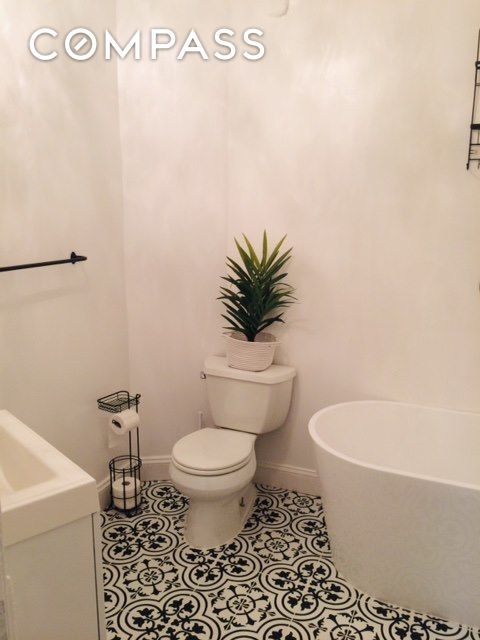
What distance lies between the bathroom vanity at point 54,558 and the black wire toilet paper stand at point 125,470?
54.9 inches

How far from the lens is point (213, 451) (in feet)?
8.47

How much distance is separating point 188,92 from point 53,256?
1.11m

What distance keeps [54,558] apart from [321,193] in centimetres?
210

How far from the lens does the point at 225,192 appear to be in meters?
2.96

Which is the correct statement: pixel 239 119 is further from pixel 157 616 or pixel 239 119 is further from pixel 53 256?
pixel 157 616

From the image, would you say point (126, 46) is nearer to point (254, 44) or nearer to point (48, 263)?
point (254, 44)

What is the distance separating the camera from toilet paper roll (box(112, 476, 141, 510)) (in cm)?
281

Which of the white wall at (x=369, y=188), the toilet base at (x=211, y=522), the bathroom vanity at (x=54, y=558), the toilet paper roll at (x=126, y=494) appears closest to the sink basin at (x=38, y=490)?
the bathroom vanity at (x=54, y=558)

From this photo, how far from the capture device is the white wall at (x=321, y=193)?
8.34 ft

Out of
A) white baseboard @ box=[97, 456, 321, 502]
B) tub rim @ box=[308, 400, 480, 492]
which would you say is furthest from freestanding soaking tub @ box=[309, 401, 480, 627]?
white baseboard @ box=[97, 456, 321, 502]

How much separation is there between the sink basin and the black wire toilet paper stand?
1.17m

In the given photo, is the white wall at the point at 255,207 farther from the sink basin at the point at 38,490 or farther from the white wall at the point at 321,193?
the sink basin at the point at 38,490

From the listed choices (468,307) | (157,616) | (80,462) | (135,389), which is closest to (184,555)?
(157,616)

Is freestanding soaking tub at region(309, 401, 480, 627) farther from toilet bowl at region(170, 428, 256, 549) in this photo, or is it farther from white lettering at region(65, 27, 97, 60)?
white lettering at region(65, 27, 97, 60)
